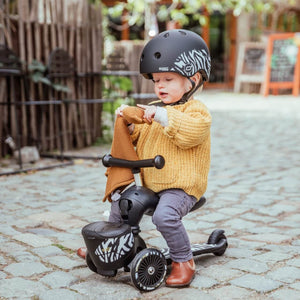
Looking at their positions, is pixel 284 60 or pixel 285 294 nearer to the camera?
pixel 285 294

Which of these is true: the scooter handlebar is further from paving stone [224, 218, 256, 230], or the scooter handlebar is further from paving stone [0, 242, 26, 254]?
paving stone [224, 218, 256, 230]

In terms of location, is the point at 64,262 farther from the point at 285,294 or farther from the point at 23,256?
the point at 285,294

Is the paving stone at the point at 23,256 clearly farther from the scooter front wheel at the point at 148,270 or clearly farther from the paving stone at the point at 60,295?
the scooter front wheel at the point at 148,270

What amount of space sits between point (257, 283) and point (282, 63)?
1322 cm

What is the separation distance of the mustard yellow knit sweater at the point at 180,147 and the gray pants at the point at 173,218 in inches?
1.8

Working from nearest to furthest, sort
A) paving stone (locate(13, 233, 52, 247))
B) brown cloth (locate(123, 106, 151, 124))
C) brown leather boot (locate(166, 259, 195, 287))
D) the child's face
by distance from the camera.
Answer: brown cloth (locate(123, 106, 151, 124)), brown leather boot (locate(166, 259, 195, 287)), the child's face, paving stone (locate(13, 233, 52, 247))

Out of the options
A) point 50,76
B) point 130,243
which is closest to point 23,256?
point 130,243

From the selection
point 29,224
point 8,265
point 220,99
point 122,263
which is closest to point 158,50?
point 122,263

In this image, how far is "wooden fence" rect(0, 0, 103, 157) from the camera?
20.6 ft

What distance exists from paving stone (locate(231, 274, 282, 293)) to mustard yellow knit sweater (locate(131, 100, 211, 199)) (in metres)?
0.46

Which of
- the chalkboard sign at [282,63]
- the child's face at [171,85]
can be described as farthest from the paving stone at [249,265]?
the chalkboard sign at [282,63]

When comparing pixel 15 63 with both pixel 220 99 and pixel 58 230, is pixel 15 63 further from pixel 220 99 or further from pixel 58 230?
pixel 220 99

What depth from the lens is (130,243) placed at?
251 centimetres

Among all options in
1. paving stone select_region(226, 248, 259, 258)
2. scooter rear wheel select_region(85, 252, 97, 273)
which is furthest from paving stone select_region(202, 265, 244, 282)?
scooter rear wheel select_region(85, 252, 97, 273)
